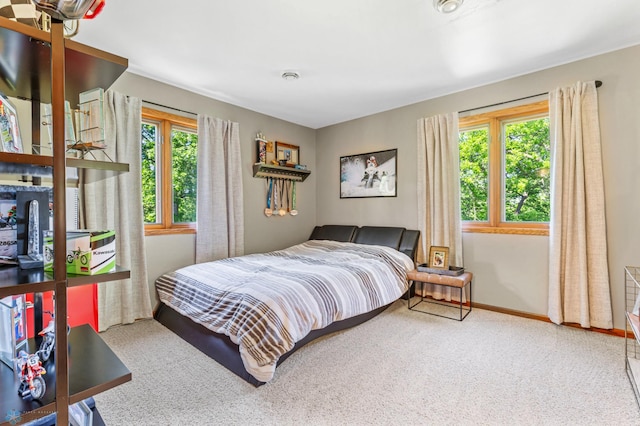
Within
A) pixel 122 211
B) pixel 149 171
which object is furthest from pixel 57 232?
pixel 149 171

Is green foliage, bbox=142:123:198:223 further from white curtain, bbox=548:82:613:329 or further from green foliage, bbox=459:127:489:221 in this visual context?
white curtain, bbox=548:82:613:329

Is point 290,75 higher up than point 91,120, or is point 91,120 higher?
point 290,75

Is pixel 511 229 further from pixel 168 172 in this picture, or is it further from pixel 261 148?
pixel 168 172

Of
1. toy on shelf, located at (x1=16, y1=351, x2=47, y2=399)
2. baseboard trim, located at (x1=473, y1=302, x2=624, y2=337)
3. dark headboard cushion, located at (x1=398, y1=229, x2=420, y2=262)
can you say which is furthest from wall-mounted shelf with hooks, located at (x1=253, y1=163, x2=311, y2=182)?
toy on shelf, located at (x1=16, y1=351, x2=47, y2=399)

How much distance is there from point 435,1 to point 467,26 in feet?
1.39

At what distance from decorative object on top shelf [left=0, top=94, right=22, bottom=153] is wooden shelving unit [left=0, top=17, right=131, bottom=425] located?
0.20 ft

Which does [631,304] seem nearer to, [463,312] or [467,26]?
[463,312]

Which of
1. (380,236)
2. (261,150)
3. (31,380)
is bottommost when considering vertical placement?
(31,380)

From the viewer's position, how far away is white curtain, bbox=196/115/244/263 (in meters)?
3.30

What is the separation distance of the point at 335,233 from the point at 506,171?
86.7 inches

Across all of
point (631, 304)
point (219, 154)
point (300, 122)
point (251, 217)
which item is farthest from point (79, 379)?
point (300, 122)

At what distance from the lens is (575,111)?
2613 millimetres

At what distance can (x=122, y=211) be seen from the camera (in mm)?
2725

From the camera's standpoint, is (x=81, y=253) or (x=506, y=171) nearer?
(x=81, y=253)
